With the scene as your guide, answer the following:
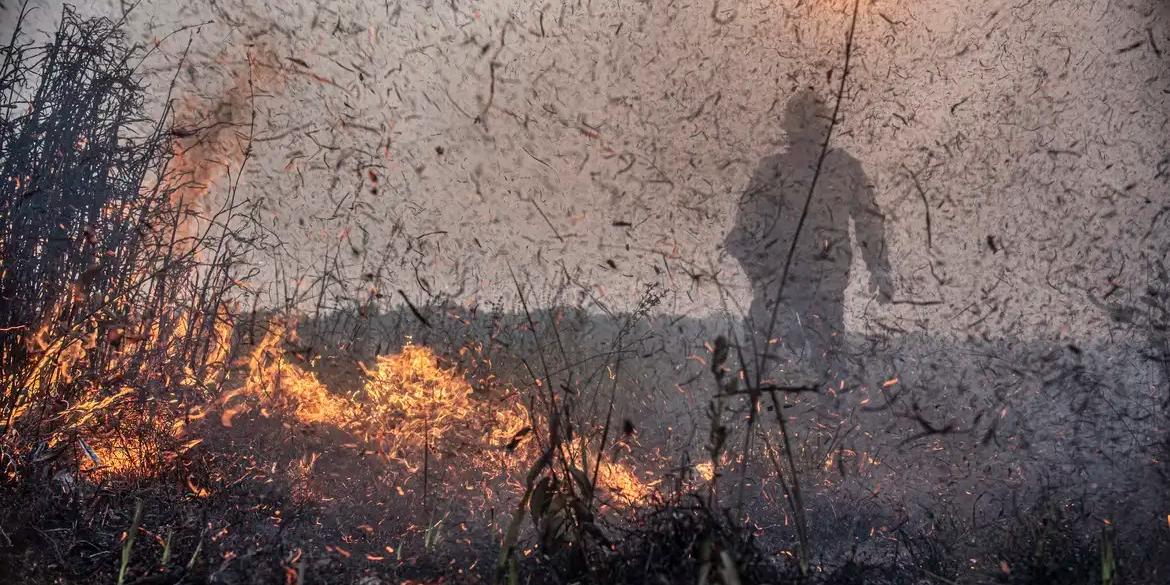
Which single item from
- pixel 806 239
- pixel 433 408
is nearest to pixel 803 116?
pixel 806 239

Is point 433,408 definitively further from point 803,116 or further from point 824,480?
point 803,116

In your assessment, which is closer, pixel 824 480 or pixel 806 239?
pixel 824 480

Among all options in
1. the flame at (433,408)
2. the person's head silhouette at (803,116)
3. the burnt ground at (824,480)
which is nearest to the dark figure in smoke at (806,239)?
the person's head silhouette at (803,116)

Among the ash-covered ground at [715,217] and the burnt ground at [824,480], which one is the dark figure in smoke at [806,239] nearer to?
the ash-covered ground at [715,217]

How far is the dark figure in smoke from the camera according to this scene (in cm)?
235

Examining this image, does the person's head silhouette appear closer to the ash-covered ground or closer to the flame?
the ash-covered ground

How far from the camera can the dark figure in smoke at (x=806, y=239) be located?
2.35 m

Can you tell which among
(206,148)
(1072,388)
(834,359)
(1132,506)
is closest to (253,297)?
(206,148)

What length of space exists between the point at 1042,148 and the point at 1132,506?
1.04 meters

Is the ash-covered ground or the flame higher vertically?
the ash-covered ground

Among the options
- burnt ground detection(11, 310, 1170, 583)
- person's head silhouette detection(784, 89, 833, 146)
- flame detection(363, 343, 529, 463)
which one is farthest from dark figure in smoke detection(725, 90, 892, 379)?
flame detection(363, 343, 529, 463)

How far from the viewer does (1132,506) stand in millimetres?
2299

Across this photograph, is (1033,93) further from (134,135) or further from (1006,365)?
(134,135)

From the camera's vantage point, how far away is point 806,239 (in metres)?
2.43
